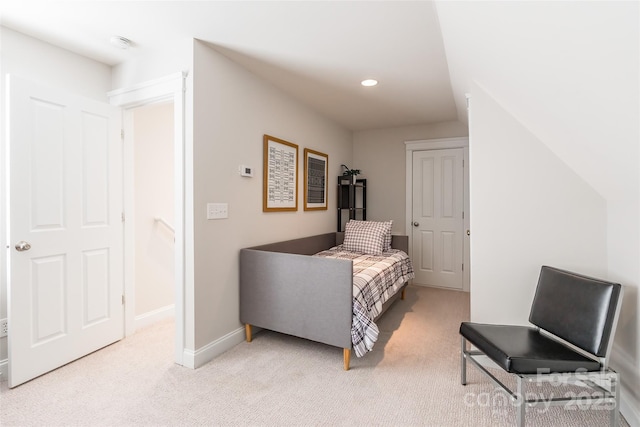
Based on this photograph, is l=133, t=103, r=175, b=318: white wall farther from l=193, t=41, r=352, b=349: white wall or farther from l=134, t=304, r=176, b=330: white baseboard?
l=193, t=41, r=352, b=349: white wall

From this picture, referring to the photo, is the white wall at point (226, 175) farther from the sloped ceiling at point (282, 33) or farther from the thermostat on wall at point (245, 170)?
the sloped ceiling at point (282, 33)

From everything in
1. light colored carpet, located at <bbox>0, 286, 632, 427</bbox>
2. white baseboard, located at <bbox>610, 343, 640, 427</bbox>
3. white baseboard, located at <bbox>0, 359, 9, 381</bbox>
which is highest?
white baseboard, located at <bbox>610, 343, 640, 427</bbox>

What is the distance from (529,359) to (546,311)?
47cm

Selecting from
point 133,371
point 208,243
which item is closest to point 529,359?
point 208,243

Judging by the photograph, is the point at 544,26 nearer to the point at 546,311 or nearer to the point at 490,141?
the point at 490,141

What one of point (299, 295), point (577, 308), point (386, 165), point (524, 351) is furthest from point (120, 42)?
point (386, 165)

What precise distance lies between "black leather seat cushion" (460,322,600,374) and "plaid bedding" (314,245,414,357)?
0.64 m

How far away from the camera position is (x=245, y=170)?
2.69 metres

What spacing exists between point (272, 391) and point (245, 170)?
1.66 metres

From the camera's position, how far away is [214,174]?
94.0 inches

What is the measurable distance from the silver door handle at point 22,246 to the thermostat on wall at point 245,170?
1.46 meters

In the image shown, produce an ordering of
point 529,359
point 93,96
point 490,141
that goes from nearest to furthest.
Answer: point 529,359 → point 490,141 → point 93,96

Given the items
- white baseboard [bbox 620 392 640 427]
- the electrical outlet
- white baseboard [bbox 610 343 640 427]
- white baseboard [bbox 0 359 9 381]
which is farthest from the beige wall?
white baseboard [bbox 0 359 9 381]

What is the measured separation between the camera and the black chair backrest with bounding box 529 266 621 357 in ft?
5.08
